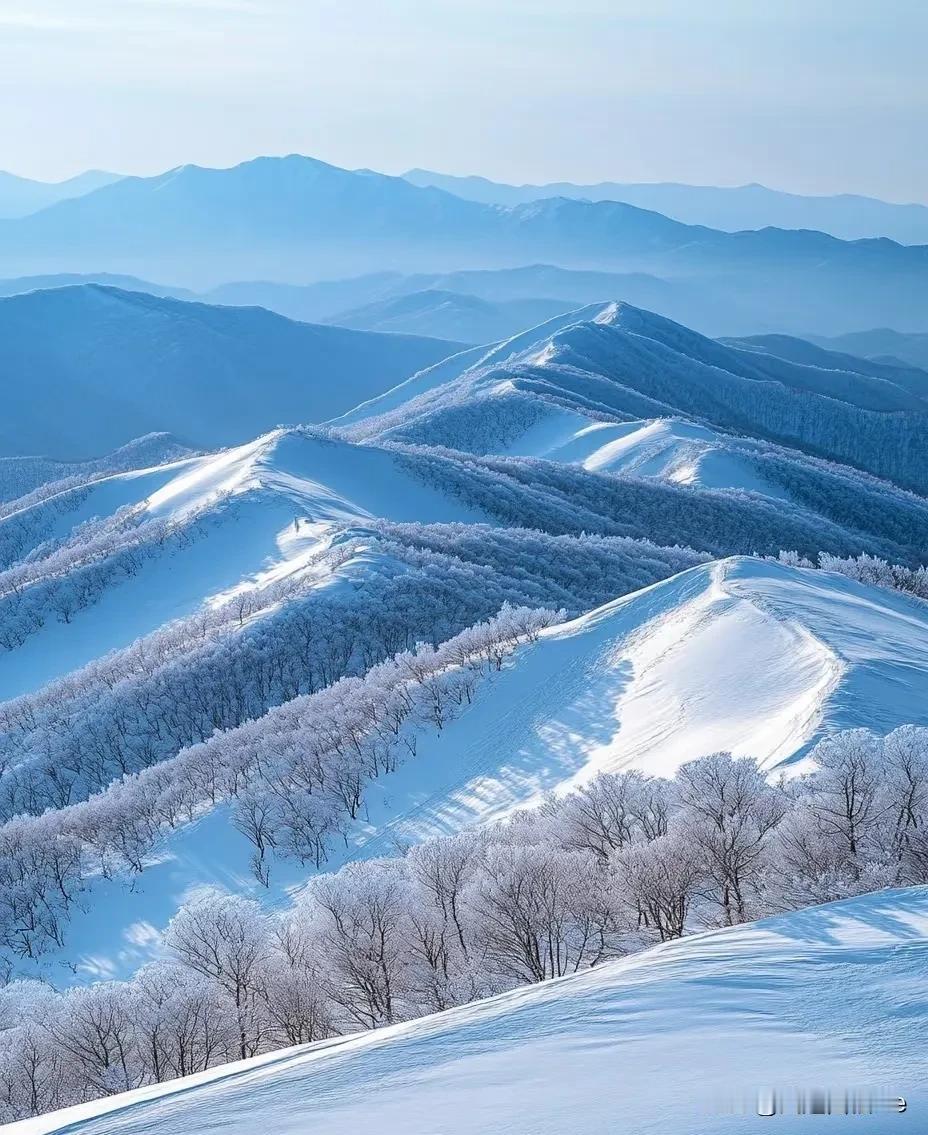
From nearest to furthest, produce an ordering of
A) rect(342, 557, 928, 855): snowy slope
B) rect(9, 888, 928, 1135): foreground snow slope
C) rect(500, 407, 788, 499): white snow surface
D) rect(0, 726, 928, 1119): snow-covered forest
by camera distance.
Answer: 1. rect(9, 888, 928, 1135): foreground snow slope
2. rect(0, 726, 928, 1119): snow-covered forest
3. rect(342, 557, 928, 855): snowy slope
4. rect(500, 407, 788, 499): white snow surface

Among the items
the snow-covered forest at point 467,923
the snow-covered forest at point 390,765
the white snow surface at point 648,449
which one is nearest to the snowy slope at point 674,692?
the snow-covered forest at point 390,765

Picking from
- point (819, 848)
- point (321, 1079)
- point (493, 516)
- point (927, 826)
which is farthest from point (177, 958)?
point (493, 516)

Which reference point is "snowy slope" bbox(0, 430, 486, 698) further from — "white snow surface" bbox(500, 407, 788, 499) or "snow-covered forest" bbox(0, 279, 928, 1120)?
"white snow surface" bbox(500, 407, 788, 499)

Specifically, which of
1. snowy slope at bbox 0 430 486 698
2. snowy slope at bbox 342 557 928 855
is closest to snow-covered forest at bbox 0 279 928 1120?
snowy slope at bbox 342 557 928 855

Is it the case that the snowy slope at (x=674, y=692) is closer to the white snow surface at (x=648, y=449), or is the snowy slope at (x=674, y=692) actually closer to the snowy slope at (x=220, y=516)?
the snowy slope at (x=220, y=516)

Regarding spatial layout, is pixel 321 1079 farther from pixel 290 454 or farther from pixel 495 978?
pixel 290 454

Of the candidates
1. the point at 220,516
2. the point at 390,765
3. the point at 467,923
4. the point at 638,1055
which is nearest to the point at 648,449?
the point at 220,516
